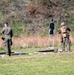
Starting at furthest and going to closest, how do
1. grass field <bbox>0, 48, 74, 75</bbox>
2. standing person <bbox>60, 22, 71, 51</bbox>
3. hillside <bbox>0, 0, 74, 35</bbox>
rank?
hillside <bbox>0, 0, 74, 35</bbox> < standing person <bbox>60, 22, 71, 51</bbox> < grass field <bbox>0, 48, 74, 75</bbox>

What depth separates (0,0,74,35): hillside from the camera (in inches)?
1724

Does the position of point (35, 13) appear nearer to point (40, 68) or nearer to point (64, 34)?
Result: point (64, 34)

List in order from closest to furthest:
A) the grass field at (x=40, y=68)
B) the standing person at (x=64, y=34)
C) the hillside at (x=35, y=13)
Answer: the grass field at (x=40, y=68) → the standing person at (x=64, y=34) → the hillside at (x=35, y=13)

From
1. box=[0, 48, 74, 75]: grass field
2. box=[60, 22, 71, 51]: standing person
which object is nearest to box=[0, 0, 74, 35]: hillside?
box=[60, 22, 71, 51]: standing person

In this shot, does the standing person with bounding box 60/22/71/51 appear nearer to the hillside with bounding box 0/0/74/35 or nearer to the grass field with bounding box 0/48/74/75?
the grass field with bounding box 0/48/74/75

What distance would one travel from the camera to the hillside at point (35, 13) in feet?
144

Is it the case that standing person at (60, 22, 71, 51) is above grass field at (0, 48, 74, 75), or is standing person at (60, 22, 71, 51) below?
above

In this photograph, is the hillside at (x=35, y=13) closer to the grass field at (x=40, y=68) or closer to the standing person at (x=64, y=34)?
the standing person at (x=64, y=34)

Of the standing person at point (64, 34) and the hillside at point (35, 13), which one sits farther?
the hillside at point (35, 13)

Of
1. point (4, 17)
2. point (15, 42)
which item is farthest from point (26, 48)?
point (4, 17)

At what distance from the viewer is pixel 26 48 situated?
27734 millimetres

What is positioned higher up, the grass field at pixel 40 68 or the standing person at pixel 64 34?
the standing person at pixel 64 34

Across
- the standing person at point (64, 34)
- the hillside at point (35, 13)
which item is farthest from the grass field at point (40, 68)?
the hillside at point (35, 13)

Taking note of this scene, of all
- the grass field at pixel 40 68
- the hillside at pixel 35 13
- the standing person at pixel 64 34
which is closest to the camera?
the grass field at pixel 40 68
